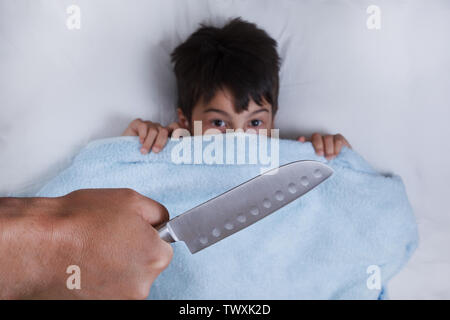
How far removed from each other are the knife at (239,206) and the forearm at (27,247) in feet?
0.34

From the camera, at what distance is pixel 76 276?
1.22ft

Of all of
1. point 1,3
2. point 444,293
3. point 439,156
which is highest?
point 1,3

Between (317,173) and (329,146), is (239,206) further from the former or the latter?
(329,146)

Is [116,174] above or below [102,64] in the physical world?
below

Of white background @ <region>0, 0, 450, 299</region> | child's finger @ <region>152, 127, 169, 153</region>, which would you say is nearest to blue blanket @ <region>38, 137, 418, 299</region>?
child's finger @ <region>152, 127, 169, 153</region>

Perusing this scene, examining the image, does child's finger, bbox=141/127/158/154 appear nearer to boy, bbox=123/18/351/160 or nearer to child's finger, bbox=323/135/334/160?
boy, bbox=123/18/351/160

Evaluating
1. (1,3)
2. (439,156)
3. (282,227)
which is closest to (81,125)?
(1,3)

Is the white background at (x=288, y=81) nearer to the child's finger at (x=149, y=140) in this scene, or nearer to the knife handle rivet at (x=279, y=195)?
the child's finger at (x=149, y=140)

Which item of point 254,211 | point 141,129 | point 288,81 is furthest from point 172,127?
point 254,211

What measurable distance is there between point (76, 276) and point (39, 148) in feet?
1.43

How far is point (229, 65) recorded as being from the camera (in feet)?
2.49

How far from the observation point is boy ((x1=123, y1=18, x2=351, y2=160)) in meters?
0.74

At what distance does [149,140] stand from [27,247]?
1.05 ft
